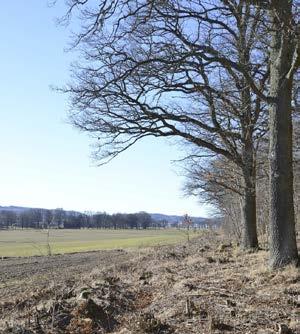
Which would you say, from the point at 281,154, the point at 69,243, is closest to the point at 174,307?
the point at 281,154

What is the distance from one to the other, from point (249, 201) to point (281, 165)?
9074 mm

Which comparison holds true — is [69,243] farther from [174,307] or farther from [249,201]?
[174,307]

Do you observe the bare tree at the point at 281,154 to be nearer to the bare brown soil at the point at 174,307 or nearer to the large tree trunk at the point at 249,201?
the bare brown soil at the point at 174,307

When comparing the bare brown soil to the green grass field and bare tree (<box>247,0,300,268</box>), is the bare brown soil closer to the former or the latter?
bare tree (<box>247,0,300,268</box>)

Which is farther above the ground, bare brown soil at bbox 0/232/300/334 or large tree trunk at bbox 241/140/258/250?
large tree trunk at bbox 241/140/258/250

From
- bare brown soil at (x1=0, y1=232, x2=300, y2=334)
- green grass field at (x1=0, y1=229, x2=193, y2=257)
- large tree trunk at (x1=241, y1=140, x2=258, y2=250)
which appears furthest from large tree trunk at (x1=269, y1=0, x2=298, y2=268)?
green grass field at (x1=0, y1=229, x2=193, y2=257)

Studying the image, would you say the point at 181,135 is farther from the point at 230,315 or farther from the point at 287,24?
the point at 230,315

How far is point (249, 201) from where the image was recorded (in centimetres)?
2156

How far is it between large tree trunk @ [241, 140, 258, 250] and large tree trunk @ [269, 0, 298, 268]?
7301 mm

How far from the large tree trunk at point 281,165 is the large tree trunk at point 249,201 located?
7301mm

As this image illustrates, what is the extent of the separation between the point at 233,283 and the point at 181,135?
995cm

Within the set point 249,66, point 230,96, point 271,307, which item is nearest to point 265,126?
point 230,96

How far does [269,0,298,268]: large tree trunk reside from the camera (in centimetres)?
1243

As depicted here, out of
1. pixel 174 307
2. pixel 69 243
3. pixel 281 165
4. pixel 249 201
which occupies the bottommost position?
pixel 174 307
